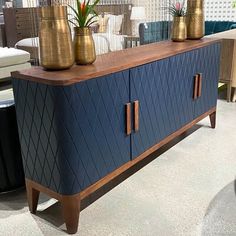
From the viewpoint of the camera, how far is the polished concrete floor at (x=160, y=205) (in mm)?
1662

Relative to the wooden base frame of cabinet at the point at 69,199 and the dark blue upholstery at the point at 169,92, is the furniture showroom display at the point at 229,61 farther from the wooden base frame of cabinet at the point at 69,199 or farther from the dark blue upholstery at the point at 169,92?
the wooden base frame of cabinet at the point at 69,199

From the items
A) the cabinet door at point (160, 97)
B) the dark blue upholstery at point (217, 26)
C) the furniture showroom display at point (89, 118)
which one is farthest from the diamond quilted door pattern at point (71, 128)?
the dark blue upholstery at point (217, 26)

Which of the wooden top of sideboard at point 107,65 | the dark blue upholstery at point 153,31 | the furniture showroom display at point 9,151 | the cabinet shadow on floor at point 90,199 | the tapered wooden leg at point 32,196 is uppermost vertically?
the dark blue upholstery at point 153,31

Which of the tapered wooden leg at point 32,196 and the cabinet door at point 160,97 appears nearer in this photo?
the tapered wooden leg at point 32,196

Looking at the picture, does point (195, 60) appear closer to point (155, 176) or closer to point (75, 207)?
point (155, 176)

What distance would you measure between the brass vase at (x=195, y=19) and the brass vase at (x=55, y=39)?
52.8 inches

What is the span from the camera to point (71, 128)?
1477mm

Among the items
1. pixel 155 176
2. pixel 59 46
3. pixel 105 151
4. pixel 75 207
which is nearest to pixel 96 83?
pixel 59 46

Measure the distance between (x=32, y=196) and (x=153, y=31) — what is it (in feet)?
7.79

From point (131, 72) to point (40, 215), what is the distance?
3.14 feet

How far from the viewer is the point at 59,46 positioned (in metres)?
1.53

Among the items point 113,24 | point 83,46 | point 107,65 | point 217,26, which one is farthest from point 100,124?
point 217,26

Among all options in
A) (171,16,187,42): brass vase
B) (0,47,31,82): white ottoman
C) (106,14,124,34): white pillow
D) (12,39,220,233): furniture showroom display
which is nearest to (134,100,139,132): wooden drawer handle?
(12,39,220,233): furniture showroom display

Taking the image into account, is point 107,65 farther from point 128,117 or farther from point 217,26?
point 217,26
